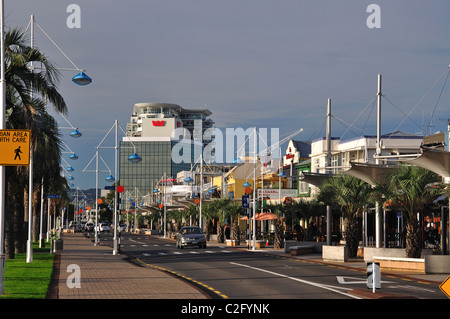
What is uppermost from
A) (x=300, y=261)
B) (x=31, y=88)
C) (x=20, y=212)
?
(x=31, y=88)

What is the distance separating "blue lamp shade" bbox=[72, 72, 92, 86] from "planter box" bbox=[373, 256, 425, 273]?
14.2 metres

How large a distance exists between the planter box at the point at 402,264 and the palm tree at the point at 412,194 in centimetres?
126

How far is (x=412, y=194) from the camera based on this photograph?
29.3m

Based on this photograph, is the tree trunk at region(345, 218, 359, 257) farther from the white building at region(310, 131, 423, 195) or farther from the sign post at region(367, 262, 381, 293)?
the white building at region(310, 131, 423, 195)

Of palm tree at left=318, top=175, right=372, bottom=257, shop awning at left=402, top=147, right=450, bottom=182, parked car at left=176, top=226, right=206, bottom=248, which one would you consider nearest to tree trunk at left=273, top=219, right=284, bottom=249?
parked car at left=176, top=226, right=206, bottom=248

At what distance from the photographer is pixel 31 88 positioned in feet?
91.8

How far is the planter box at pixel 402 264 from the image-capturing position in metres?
27.7

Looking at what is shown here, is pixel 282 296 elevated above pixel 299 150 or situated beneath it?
situated beneath

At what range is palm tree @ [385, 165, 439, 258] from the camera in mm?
29453

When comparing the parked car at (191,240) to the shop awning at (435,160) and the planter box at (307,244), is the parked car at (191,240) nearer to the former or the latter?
the planter box at (307,244)

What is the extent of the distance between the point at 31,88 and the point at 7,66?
1.35 metres
